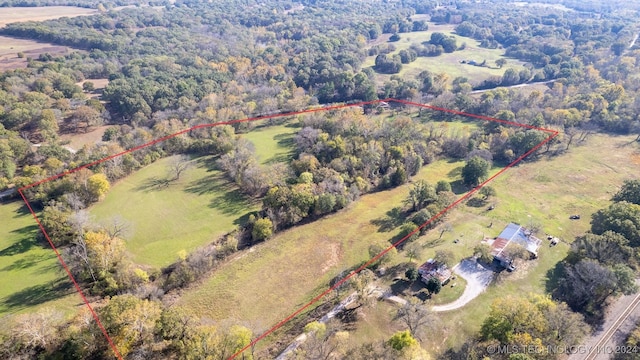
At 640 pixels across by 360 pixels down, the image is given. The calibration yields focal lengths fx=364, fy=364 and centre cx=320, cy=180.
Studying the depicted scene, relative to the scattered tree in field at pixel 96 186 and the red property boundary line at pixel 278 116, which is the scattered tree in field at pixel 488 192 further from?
the scattered tree in field at pixel 96 186

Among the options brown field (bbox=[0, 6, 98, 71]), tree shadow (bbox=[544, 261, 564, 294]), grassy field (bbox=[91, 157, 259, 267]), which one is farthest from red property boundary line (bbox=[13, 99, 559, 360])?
brown field (bbox=[0, 6, 98, 71])

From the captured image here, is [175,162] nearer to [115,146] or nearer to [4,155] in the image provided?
[115,146]

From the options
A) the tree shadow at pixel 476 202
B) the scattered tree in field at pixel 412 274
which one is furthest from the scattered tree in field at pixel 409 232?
the tree shadow at pixel 476 202

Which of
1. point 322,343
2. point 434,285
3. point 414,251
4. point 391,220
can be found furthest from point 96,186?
point 434,285

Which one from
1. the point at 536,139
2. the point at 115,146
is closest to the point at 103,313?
the point at 115,146

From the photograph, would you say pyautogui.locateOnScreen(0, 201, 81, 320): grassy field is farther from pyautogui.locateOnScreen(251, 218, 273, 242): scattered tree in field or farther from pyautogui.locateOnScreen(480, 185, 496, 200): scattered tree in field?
pyautogui.locateOnScreen(480, 185, 496, 200): scattered tree in field

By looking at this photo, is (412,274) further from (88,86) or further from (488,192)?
(88,86)
